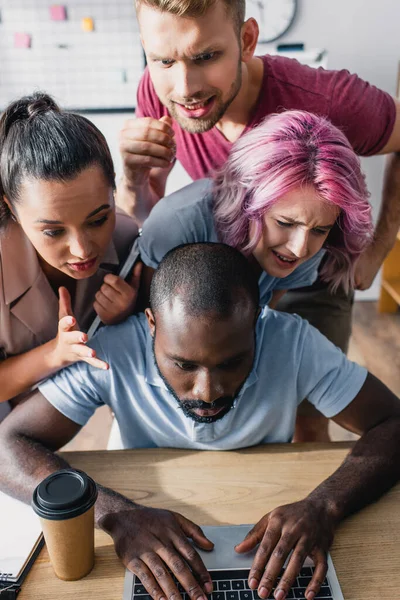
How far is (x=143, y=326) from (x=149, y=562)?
49cm

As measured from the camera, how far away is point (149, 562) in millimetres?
921

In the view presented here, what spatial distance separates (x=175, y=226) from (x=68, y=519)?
0.67 metres

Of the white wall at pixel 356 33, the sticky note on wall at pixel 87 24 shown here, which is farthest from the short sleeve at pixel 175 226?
the sticky note on wall at pixel 87 24

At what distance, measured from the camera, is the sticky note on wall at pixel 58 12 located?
309 centimetres

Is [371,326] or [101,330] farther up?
[101,330]

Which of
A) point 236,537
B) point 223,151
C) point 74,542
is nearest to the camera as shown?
point 74,542

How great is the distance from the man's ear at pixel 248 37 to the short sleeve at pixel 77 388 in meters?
0.76

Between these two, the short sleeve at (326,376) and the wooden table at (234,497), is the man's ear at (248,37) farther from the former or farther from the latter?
the wooden table at (234,497)

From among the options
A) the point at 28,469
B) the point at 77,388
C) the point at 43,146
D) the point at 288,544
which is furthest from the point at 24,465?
the point at 43,146

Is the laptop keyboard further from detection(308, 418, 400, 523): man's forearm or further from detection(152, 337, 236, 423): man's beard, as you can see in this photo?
detection(152, 337, 236, 423): man's beard

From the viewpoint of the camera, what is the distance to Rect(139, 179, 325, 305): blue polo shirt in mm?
1277

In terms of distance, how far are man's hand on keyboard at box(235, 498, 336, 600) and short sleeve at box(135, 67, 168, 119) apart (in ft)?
3.70

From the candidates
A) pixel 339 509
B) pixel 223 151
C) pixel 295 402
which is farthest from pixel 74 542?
pixel 223 151

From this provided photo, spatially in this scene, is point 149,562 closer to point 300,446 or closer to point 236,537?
point 236,537
